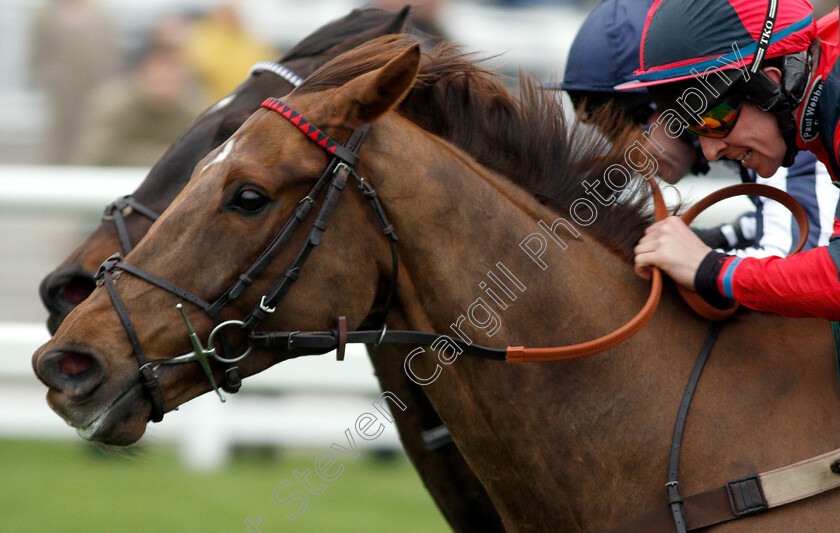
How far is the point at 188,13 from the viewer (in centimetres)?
1007

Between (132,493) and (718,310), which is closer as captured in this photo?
(718,310)

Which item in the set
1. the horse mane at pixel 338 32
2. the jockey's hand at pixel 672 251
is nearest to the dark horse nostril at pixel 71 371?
the jockey's hand at pixel 672 251

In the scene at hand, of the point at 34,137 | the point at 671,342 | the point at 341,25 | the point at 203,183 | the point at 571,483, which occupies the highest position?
the point at 34,137

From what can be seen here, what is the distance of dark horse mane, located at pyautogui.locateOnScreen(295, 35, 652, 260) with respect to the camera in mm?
2795

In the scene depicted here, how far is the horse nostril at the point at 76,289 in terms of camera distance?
3738mm

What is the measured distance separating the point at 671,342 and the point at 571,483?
478 millimetres

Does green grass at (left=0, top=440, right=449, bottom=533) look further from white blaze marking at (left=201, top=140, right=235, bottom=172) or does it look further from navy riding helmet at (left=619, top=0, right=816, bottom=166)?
navy riding helmet at (left=619, top=0, right=816, bottom=166)

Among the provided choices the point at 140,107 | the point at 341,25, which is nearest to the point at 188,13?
the point at 140,107

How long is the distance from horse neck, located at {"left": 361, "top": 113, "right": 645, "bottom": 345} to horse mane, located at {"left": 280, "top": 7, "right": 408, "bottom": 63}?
135 centimetres

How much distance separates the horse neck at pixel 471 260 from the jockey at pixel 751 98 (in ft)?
0.83

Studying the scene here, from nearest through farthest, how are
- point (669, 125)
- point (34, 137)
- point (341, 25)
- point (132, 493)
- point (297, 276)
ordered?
point (297, 276) < point (669, 125) < point (341, 25) < point (132, 493) < point (34, 137)

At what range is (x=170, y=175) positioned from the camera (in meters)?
3.75

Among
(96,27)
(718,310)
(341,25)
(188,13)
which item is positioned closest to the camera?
(718,310)

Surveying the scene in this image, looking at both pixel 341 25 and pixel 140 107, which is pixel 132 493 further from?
pixel 341 25
